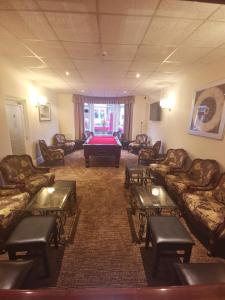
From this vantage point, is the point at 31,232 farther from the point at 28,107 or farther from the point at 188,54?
the point at 28,107

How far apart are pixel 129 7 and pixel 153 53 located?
1254mm

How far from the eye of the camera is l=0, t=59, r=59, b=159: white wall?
3.33 m

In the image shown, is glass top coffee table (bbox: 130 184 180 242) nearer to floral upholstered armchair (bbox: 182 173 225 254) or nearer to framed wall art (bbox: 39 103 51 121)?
floral upholstered armchair (bbox: 182 173 225 254)

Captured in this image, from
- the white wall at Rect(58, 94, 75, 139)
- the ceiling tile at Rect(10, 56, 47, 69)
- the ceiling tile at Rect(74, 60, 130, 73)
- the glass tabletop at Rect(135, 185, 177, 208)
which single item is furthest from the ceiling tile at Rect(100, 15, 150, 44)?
the white wall at Rect(58, 94, 75, 139)

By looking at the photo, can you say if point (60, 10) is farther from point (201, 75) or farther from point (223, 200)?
point (223, 200)

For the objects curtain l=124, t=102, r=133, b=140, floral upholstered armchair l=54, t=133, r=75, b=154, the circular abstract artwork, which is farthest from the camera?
curtain l=124, t=102, r=133, b=140

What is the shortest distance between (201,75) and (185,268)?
355 centimetres

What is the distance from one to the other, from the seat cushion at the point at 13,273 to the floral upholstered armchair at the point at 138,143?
19.9 feet

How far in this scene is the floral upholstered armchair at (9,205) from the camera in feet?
6.69

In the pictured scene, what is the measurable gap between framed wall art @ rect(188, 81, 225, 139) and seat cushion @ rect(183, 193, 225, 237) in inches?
46.9

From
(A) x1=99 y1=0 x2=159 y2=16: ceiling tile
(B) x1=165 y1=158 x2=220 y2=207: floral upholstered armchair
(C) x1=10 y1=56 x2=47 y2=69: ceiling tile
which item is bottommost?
(B) x1=165 y1=158 x2=220 y2=207: floral upholstered armchair

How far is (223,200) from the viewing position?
7.88 ft

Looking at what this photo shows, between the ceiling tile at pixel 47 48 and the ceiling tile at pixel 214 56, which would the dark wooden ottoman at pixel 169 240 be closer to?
the ceiling tile at pixel 214 56

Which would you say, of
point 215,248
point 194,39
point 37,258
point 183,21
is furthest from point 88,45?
point 215,248
